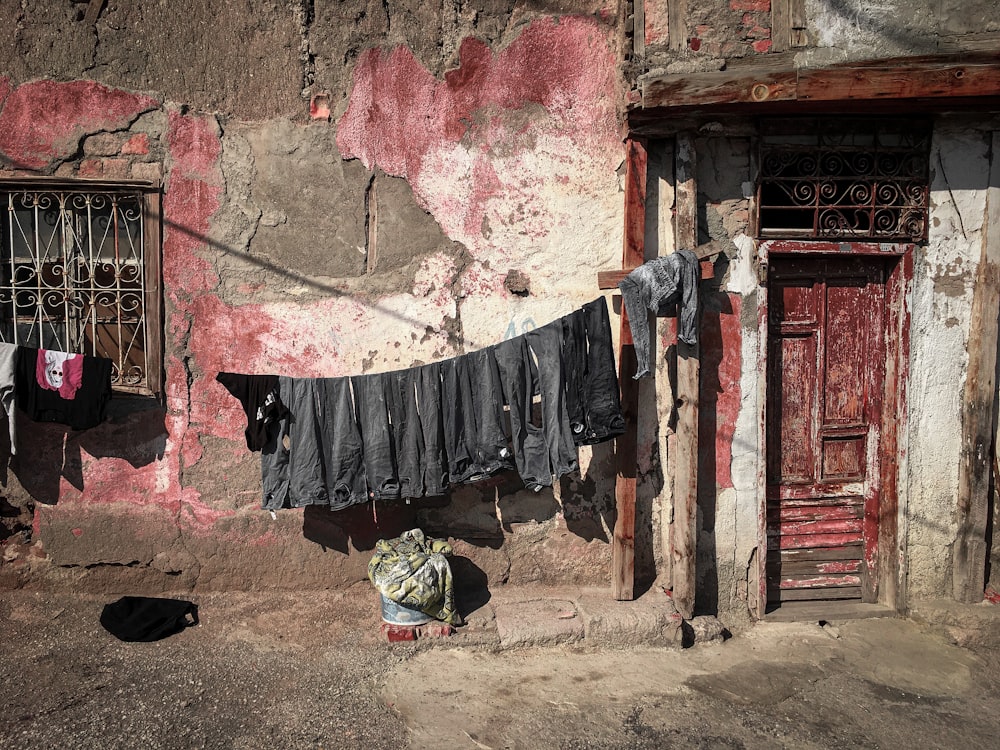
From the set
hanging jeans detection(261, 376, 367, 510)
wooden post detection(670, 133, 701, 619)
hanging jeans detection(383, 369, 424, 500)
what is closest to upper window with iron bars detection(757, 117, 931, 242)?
wooden post detection(670, 133, 701, 619)

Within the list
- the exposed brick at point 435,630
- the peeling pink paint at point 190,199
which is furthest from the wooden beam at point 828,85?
the exposed brick at point 435,630

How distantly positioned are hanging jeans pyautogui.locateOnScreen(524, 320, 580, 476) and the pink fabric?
9.02 feet

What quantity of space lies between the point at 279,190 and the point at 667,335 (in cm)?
262

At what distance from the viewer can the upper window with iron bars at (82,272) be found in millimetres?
4480

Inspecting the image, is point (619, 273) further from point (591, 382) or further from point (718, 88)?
point (718, 88)

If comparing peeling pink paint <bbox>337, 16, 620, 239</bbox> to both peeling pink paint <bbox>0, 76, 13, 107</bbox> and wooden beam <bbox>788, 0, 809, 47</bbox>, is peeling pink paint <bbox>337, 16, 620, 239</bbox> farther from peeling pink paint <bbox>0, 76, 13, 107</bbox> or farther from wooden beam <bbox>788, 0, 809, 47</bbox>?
peeling pink paint <bbox>0, 76, 13, 107</bbox>

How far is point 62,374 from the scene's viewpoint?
426cm

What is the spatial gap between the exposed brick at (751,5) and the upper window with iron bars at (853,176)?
2.39 feet

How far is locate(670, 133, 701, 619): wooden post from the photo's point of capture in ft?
14.3

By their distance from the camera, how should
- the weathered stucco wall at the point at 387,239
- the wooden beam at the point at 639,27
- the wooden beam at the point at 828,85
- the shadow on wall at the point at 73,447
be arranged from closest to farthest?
the wooden beam at the point at 828,85 < the wooden beam at the point at 639,27 < the weathered stucco wall at the point at 387,239 < the shadow on wall at the point at 73,447

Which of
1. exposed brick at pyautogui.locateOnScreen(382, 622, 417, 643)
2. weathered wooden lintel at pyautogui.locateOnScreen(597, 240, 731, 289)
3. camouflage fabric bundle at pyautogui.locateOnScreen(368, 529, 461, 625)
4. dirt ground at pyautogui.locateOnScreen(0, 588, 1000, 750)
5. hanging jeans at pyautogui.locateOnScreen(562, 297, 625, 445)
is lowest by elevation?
dirt ground at pyautogui.locateOnScreen(0, 588, 1000, 750)

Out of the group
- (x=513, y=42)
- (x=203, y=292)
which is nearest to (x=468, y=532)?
(x=203, y=292)

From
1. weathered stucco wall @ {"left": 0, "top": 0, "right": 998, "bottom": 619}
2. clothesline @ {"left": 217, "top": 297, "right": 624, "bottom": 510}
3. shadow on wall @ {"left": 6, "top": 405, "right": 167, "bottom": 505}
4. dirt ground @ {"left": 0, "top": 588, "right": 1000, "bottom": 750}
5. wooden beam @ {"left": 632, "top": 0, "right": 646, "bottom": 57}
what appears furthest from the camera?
shadow on wall @ {"left": 6, "top": 405, "right": 167, "bottom": 505}

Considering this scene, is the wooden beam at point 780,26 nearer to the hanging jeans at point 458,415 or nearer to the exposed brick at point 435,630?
the hanging jeans at point 458,415
